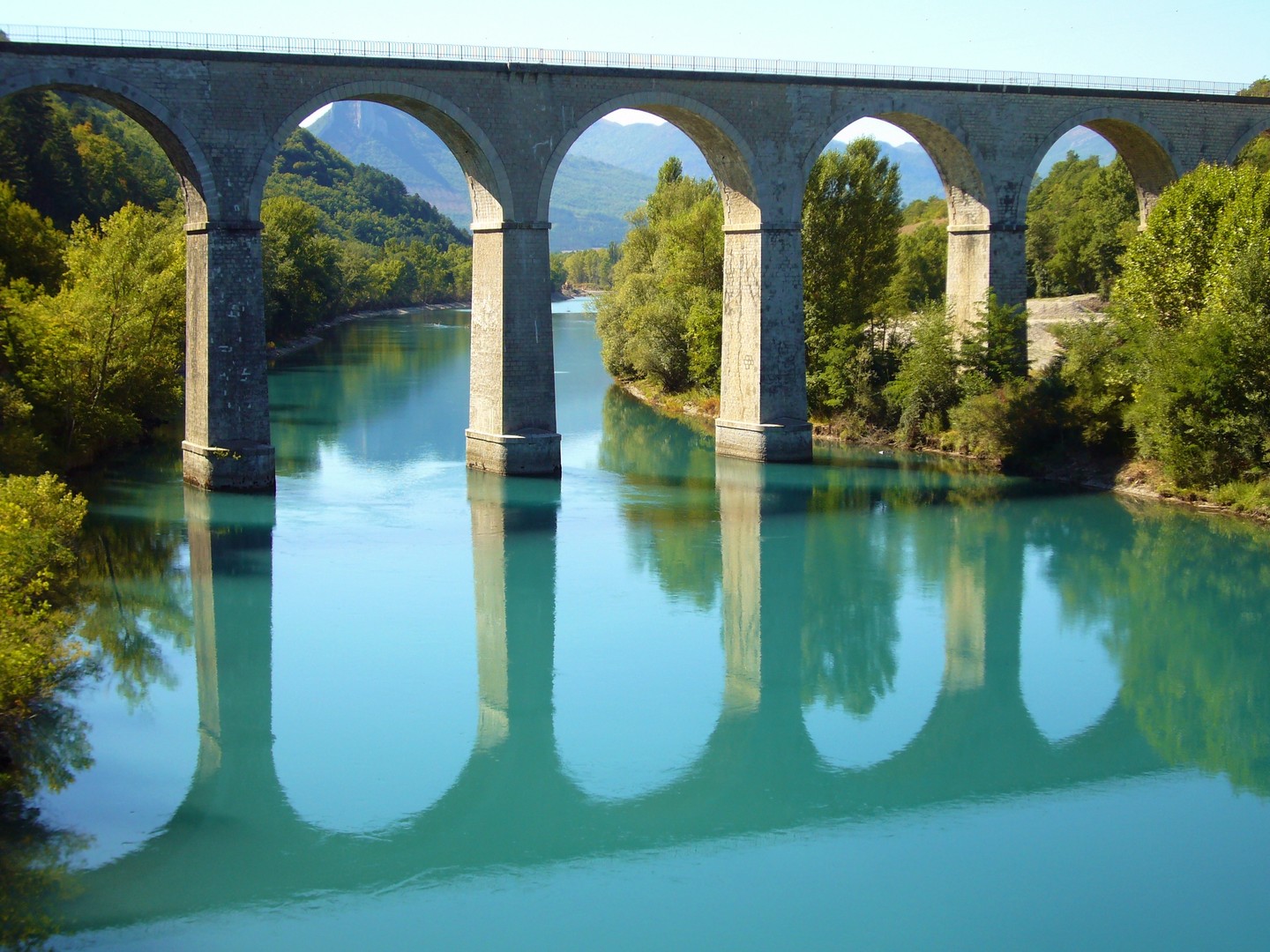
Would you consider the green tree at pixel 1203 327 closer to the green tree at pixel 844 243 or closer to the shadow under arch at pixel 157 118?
the green tree at pixel 844 243

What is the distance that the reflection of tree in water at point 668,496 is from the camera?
1930 cm

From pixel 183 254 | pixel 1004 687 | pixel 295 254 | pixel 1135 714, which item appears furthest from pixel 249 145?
pixel 295 254

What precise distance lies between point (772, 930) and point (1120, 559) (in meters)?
12.6

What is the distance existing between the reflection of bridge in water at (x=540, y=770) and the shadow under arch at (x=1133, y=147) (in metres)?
11.6

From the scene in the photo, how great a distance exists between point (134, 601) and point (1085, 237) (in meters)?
39.3

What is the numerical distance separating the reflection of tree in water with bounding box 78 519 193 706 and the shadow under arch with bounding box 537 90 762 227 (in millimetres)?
8767

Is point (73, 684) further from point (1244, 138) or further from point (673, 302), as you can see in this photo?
point (1244, 138)

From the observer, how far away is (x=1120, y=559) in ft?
66.1

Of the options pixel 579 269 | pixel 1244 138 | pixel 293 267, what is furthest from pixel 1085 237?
pixel 579 269

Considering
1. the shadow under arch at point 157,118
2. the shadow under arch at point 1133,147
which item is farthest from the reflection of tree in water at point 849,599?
the shadow under arch at point 157,118

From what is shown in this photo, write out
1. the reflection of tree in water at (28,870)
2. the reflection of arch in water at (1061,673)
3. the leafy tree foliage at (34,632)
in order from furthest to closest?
1. the reflection of arch in water at (1061,673)
2. the leafy tree foliage at (34,632)
3. the reflection of tree in water at (28,870)

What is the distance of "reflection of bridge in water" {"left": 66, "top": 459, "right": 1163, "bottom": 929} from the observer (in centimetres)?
1026

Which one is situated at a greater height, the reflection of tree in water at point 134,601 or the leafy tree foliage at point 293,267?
the leafy tree foliage at point 293,267

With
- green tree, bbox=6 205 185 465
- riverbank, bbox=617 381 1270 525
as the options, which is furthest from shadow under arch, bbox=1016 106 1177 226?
green tree, bbox=6 205 185 465
